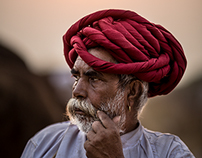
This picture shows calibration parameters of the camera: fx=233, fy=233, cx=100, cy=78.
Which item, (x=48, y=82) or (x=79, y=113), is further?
(x=48, y=82)

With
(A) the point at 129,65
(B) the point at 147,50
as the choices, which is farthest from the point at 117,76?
(B) the point at 147,50

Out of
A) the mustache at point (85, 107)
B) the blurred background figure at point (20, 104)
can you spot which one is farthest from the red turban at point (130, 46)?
the blurred background figure at point (20, 104)

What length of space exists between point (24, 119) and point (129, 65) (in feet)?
→ 12.4

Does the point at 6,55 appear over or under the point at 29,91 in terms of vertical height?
over

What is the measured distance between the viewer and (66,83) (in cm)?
610

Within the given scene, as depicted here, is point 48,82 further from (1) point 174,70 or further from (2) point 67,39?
(1) point 174,70

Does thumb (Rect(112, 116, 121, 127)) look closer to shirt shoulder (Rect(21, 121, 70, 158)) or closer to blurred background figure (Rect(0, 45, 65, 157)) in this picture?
shirt shoulder (Rect(21, 121, 70, 158))

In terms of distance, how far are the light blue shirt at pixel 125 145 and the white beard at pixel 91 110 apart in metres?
0.23

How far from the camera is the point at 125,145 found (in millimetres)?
2094

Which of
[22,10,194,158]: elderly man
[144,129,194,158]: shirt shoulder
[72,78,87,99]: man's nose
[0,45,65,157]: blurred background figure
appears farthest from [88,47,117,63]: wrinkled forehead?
[0,45,65,157]: blurred background figure

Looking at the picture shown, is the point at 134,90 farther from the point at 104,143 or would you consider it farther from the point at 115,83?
the point at 104,143

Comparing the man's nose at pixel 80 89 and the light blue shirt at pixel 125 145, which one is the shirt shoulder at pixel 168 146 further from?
the man's nose at pixel 80 89

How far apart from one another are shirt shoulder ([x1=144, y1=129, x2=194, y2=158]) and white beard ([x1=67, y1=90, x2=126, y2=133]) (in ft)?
1.31

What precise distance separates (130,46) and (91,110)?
63 centimetres
